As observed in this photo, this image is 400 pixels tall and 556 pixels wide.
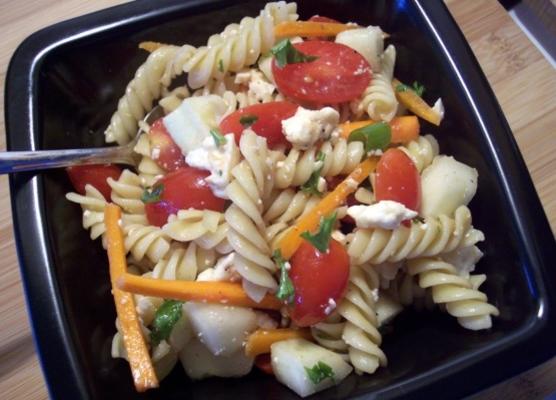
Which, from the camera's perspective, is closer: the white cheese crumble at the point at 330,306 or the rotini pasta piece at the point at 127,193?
the white cheese crumble at the point at 330,306

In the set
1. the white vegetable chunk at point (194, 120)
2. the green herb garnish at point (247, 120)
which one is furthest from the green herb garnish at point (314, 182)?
the white vegetable chunk at point (194, 120)

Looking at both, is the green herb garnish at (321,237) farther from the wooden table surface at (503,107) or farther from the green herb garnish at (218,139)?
the wooden table surface at (503,107)

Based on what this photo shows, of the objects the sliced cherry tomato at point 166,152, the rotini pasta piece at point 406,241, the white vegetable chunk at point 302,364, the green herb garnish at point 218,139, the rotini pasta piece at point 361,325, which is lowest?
the white vegetable chunk at point 302,364

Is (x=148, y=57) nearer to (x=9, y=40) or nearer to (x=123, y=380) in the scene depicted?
(x=9, y=40)

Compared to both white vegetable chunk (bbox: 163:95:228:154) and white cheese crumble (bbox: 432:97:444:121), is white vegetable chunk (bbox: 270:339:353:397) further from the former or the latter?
white cheese crumble (bbox: 432:97:444:121)

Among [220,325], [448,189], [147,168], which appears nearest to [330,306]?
[220,325]

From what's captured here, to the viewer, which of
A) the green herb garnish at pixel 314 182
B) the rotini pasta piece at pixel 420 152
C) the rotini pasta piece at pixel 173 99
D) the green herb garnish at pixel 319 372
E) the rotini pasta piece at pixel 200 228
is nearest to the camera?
the green herb garnish at pixel 319 372

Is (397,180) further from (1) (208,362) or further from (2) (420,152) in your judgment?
(1) (208,362)

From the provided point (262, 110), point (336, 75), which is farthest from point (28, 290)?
point (336, 75)
